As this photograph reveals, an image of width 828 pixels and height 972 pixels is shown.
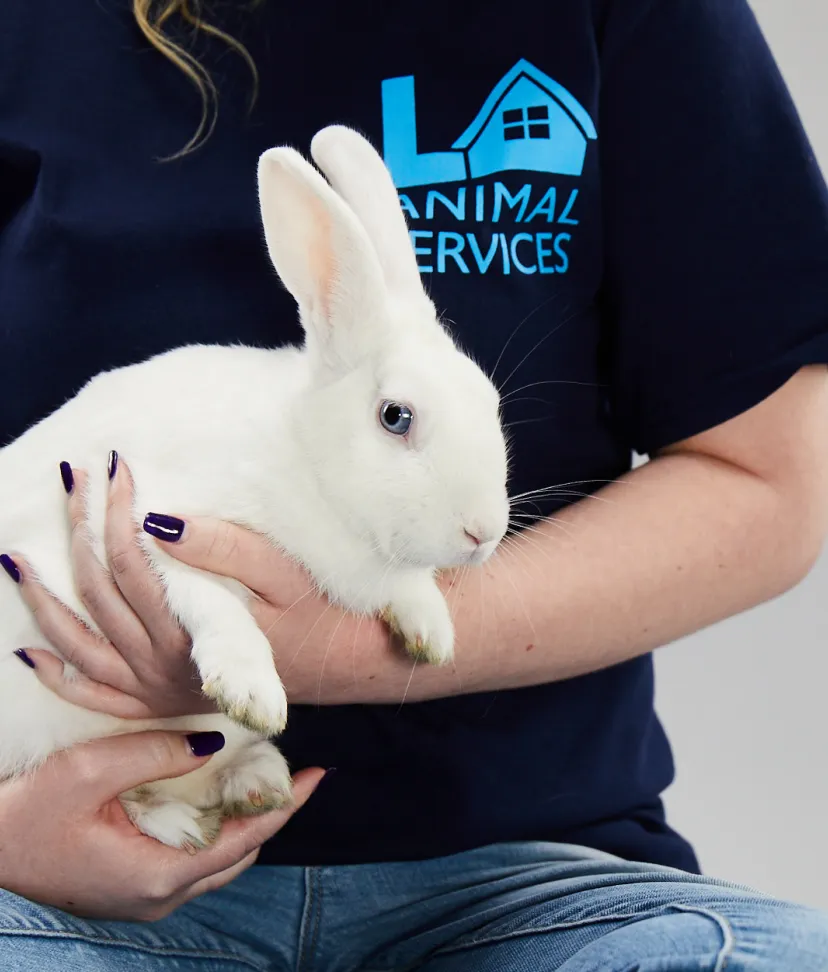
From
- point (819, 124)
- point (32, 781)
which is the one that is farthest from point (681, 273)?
point (819, 124)

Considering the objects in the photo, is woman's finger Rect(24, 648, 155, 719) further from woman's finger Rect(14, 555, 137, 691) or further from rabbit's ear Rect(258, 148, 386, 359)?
rabbit's ear Rect(258, 148, 386, 359)

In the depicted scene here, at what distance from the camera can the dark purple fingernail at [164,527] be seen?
107cm

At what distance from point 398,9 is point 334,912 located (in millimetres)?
997

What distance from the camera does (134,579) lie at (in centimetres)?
107

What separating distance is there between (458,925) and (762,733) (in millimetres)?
1271

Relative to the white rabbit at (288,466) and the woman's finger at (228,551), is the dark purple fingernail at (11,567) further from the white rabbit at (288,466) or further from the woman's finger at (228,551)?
the woman's finger at (228,551)

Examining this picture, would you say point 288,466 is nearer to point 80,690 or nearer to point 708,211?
point 80,690

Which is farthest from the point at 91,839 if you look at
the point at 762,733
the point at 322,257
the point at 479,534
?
the point at 762,733

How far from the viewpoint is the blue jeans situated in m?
0.96

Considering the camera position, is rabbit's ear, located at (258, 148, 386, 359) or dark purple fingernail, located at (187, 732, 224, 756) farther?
dark purple fingernail, located at (187, 732, 224, 756)

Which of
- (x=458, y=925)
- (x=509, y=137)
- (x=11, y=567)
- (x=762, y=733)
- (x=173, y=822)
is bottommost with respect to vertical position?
(x=762, y=733)

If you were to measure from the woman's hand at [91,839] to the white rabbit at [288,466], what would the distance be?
0.03 metres

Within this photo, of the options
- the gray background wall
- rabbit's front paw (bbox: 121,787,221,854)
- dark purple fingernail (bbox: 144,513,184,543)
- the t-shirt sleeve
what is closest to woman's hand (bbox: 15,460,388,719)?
dark purple fingernail (bbox: 144,513,184,543)

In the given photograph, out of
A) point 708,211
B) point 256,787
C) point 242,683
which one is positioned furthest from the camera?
point 708,211
